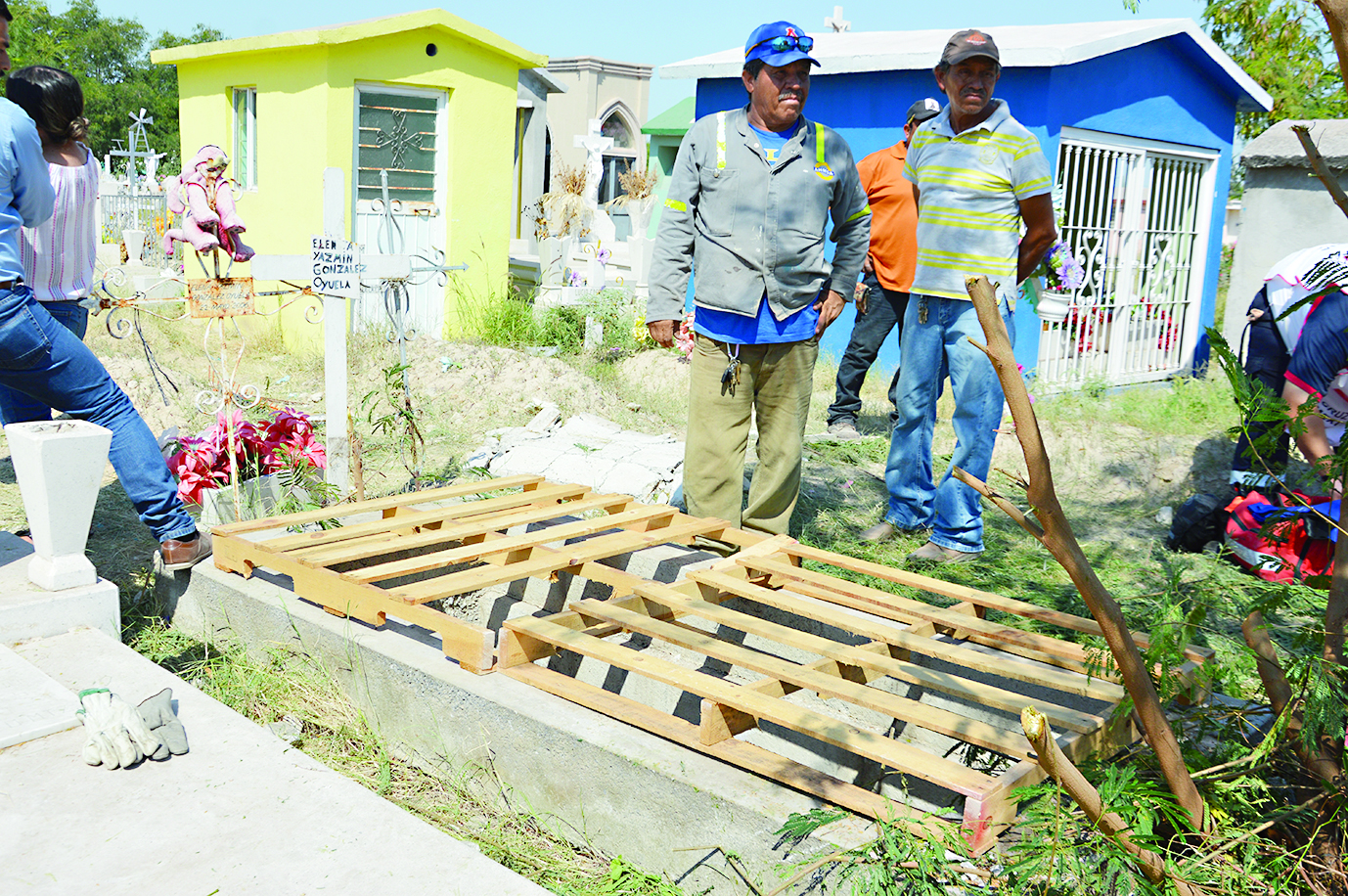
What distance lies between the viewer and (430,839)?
2.37m

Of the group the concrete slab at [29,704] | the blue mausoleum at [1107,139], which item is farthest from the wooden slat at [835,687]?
the blue mausoleum at [1107,139]

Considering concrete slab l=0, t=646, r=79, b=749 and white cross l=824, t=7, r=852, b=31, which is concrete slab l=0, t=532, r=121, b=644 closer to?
concrete slab l=0, t=646, r=79, b=749

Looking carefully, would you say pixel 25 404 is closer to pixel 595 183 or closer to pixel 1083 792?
pixel 1083 792

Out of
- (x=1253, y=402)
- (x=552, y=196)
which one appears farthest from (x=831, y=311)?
(x=552, y=196)

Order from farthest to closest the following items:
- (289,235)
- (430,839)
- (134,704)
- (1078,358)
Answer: (289,235) < (1078,358) < (134,704) < (430,839)

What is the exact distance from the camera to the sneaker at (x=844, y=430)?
7.63m

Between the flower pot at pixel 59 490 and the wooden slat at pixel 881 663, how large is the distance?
183 cm

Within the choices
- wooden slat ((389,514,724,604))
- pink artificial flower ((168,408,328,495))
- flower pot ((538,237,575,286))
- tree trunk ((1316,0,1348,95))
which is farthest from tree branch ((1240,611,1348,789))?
flower pot ((538,237,575,286))

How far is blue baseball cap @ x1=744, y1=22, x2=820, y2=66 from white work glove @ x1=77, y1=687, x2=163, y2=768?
3.17 m

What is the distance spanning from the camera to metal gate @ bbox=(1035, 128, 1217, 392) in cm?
974

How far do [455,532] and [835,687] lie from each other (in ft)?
6.15

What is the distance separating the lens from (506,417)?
812cm

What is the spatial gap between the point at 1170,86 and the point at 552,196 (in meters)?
12.9

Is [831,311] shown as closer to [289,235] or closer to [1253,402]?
[1253,402]
